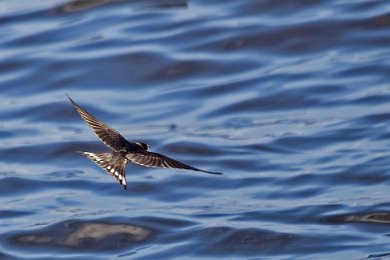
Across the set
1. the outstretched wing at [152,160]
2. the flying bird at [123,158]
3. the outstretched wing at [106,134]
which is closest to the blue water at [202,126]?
the outstretched wing at [106,134]

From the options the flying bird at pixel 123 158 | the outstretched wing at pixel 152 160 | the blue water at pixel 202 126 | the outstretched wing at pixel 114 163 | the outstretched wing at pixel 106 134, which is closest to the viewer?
the outstretched wing at pixel 152 160

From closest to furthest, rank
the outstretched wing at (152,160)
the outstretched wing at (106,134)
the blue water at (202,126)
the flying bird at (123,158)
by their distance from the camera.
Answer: the outstretched wing at (152,160) → the flying bird at (123,158) → the outstretched wing at (106,134) → the blue water at (202,126)

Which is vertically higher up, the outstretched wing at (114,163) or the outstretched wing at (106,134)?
the outstretched wing at (106,134)

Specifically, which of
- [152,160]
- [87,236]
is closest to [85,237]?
[87,236]

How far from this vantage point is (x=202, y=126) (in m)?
12.6

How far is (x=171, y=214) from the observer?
35.1 ft

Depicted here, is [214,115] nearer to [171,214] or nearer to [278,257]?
[171,214]

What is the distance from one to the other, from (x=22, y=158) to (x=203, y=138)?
1735 millimetres

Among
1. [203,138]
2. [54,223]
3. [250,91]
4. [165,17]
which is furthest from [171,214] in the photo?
[165,17]

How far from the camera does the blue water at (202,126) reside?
10219 millimetres

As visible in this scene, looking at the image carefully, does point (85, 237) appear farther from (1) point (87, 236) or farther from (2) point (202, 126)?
(2) point (202, 126)

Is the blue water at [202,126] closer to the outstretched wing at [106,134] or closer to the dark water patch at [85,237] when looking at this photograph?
the dark water patch at [85,237]

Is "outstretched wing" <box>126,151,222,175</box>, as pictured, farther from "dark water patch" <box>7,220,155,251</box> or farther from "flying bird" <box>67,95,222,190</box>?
"dark water patch" <box>7,220,155,251</box>

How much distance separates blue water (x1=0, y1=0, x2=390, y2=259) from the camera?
10219 millimetres
